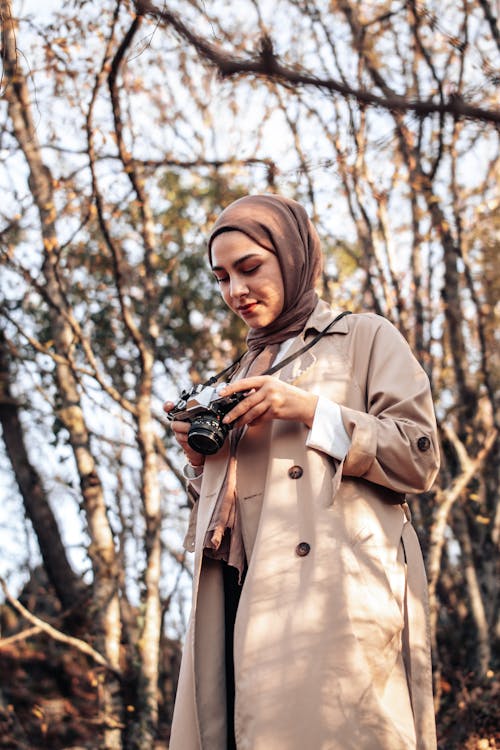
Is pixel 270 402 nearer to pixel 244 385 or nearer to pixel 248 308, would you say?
pixel 244 385

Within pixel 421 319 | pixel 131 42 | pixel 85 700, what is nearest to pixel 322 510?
pixel 131 42

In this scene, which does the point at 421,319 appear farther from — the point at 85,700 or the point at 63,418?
the point at 85,700

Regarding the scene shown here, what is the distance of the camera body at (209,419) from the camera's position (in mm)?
2152

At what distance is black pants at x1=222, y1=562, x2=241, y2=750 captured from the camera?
213cm

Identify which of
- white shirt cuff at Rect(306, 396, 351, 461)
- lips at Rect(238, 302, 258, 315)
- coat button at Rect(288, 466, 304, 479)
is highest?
lips at Rect(238, 302, 258, 315)

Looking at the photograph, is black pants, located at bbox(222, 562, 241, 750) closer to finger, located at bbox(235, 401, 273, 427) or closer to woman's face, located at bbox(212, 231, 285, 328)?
finger, located at bbox(235, 401, 273, 427)

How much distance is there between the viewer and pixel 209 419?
216cm

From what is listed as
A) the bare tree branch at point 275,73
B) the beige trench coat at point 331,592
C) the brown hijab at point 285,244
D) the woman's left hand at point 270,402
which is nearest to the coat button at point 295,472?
the beige trench coat at point 331,592

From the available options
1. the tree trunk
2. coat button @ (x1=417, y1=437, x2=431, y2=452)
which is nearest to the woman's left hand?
coat button @ (x1=417, y1=437, x2=431, y2=452)

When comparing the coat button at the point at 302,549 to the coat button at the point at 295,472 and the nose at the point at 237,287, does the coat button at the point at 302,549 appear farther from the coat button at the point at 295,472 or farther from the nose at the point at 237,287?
the nose at the point at 237,287

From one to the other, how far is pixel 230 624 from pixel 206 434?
48 cm

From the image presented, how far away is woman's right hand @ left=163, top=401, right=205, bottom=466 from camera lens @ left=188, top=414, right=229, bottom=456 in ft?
0.36

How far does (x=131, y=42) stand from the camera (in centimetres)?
489

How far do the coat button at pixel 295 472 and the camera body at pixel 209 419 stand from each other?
181mm
